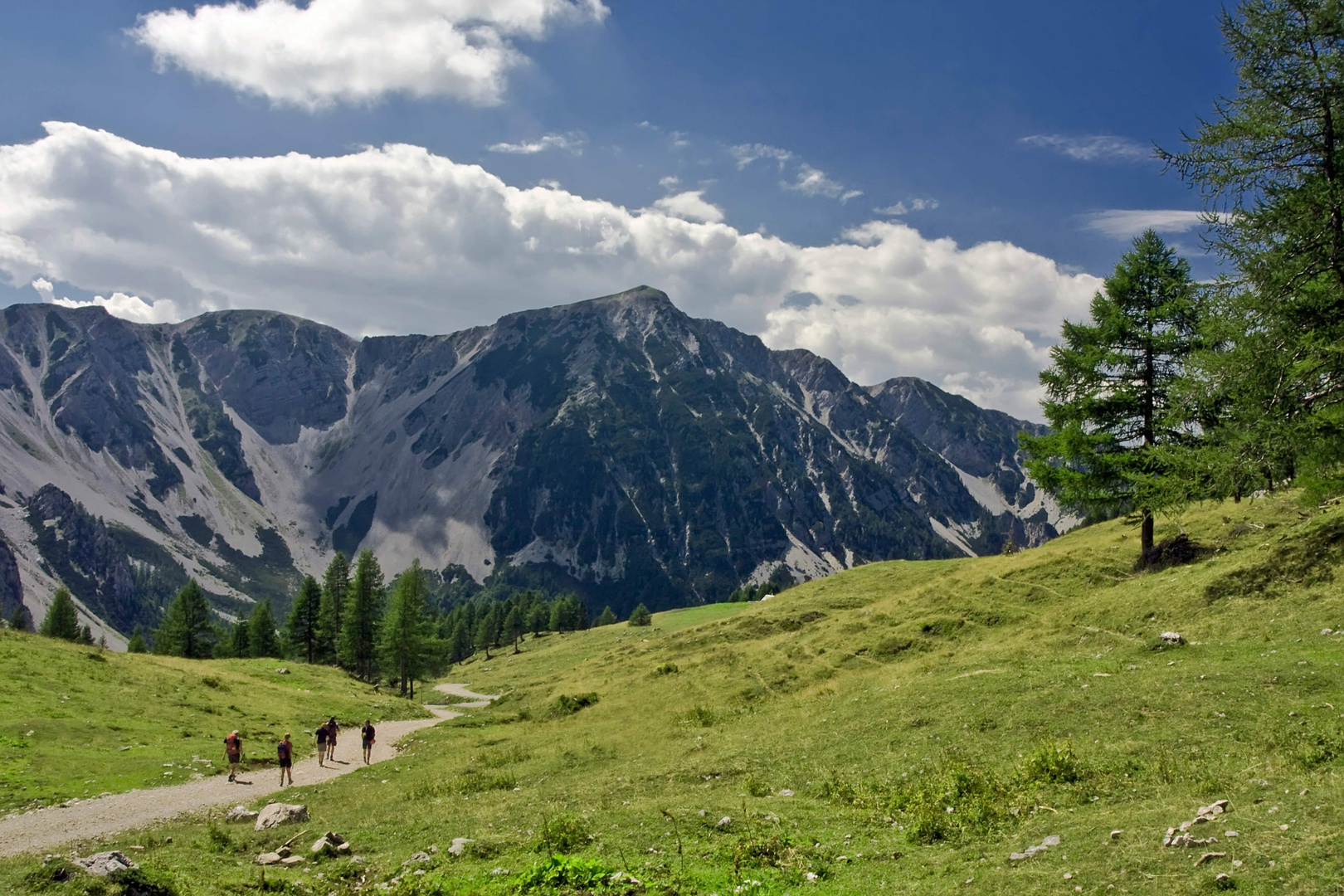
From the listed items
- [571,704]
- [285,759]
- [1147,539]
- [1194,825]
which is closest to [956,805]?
[1194,825]

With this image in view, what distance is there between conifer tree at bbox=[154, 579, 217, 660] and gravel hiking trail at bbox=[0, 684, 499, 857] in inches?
2842

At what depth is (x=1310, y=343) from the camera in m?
17.2

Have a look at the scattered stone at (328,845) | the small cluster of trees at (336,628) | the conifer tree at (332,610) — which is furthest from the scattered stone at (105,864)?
the conifer tree at (332,610)

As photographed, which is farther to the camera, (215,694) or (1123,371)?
(215,694)

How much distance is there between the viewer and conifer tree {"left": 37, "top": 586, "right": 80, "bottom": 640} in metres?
98.6

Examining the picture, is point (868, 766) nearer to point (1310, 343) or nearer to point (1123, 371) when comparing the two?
point (1310, 343)

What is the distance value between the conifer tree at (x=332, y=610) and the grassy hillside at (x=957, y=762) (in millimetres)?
57623

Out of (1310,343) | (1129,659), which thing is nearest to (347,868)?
(1129,659)

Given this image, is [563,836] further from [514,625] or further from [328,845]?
[514,625]

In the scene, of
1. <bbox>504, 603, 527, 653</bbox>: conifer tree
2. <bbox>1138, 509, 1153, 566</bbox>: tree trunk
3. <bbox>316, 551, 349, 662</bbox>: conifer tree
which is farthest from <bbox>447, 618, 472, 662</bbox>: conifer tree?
<bbox>1138, 509, 1153, 566</bbox>: tree trunk

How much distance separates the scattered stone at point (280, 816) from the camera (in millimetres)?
20062

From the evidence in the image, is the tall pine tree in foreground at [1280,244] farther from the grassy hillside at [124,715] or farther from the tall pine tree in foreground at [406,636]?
the tall pine tree in foreground at [406,636]

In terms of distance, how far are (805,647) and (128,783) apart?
98.4 feet

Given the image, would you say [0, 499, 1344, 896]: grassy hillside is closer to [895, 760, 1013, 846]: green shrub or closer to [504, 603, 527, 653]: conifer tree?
[895, 760, 1013, 846]: green shrub
